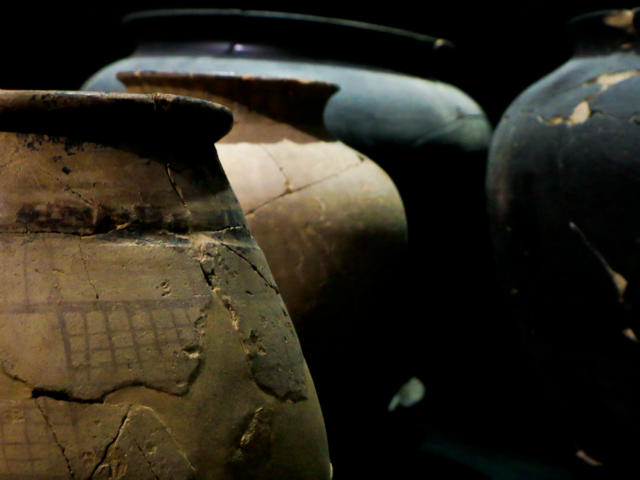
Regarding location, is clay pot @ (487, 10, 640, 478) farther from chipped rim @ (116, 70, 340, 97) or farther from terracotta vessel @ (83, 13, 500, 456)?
chipped rim @ (116, 70, 340, 97)

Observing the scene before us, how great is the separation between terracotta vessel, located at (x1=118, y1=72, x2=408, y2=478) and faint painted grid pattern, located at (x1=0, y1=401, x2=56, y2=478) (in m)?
0.69

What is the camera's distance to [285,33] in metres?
2.00

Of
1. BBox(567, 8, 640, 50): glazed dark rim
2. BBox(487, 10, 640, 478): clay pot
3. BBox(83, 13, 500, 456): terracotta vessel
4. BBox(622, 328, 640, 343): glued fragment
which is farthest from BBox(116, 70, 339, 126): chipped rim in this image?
BBox(622, 328, 640, 343): glued fragment

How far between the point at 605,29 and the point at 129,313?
1251 millimetres

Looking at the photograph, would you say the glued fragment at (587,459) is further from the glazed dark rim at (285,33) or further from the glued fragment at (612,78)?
the glazed dark rim at (285,33)

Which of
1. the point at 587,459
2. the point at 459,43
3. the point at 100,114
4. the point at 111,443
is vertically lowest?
the point at 587,459

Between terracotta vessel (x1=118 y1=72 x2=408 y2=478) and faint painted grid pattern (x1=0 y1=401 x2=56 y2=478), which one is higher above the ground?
faint painted grid pattern (x1=0 y1=401 x2=56 y2=478)

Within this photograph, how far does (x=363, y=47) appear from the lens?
2084 mm

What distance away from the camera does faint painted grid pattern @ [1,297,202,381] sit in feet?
2.32

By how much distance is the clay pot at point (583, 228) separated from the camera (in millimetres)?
1488

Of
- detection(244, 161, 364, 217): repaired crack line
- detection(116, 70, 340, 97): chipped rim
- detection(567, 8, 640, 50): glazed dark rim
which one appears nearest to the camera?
detection(244, 161, 364, 217): repaired crack line

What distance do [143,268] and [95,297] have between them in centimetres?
5

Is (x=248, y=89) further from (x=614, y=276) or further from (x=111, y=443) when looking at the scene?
(x=111, y=443)

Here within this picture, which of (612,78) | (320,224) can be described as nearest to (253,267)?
(320,224)
